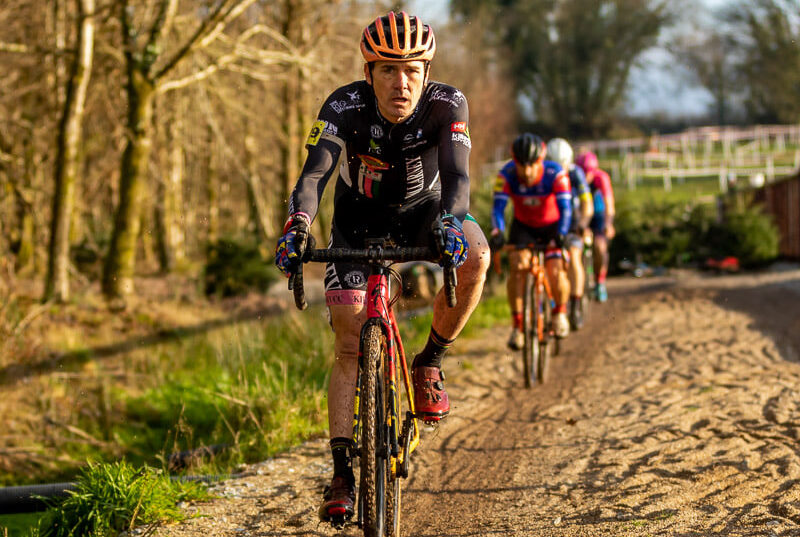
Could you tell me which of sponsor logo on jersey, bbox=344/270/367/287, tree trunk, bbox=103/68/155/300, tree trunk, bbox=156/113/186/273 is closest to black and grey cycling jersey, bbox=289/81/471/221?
sponsor logo on jersey, bbox=344/270/367/287

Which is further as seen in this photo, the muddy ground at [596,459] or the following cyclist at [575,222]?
the following cyclist at [575,222]

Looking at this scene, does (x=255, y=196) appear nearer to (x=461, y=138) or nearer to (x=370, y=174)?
(x=370, y=174)

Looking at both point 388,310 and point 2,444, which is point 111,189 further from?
point 388,310

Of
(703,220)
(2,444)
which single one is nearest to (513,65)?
(703,220)

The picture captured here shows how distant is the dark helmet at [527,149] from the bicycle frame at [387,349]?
15.5ft

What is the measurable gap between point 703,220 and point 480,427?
60.1ft

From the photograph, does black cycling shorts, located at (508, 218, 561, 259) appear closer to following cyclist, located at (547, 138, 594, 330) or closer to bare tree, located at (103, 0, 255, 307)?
following cyclist, located at (547, 138, 594, 330)

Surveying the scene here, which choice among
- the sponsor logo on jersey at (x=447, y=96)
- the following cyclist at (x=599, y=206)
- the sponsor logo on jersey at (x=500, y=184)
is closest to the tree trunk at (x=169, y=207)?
the following cyclist at (x=599, y=206)

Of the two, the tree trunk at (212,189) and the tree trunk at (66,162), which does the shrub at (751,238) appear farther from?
the tree trunk at (66,162)

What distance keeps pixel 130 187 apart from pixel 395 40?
12278mm

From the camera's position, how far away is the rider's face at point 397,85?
13.2 ft

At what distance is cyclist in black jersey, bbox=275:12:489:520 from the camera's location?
12.8ft

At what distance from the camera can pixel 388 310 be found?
13.0 feet

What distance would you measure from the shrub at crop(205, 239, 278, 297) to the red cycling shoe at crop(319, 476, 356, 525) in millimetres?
13606
